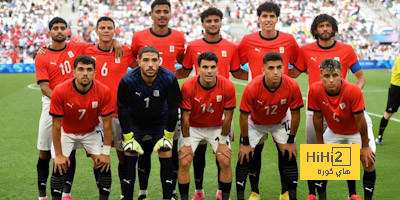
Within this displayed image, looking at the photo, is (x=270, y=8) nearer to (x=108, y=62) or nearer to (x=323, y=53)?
(x=323, y=53)

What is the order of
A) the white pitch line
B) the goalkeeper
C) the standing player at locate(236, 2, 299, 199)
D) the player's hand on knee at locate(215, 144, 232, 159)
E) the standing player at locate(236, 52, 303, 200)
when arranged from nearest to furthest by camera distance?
the goalkeeper, the standing player at locate(236, 52, 303, 200), the player's hand on knee at locate(215, 144, 232, 159), the standing player at locate(236, 2, 299, 199), the white pitch line

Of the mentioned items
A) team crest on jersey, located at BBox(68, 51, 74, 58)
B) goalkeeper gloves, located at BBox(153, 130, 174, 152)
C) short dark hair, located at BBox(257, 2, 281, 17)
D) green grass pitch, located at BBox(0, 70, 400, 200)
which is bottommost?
green grass pitch, located at BBox(0, 70, 400, 200)

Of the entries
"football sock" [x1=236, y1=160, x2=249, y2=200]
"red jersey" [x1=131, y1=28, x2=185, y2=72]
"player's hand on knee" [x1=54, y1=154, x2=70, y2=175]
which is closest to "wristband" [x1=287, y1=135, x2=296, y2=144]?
A: "football sock" [x1=236, y1=160, x2=249, y2=200]

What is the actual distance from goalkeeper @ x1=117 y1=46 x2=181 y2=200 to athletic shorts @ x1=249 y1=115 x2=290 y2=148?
3.71ft

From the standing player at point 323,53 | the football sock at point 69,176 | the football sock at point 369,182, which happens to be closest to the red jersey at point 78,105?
the football sock at point 69,176

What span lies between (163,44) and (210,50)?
668mm

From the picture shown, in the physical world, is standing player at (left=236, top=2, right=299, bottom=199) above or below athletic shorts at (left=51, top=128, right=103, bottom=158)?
above

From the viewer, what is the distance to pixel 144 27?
3888 centimetres

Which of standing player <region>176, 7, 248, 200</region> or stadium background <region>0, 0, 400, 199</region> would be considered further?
stadium background <region>0, 0, 400, 199</region>

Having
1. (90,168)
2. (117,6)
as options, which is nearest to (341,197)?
(90,168)

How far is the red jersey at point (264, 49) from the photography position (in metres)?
7.10

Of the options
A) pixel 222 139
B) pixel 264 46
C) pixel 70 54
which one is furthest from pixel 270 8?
pixel 70 54

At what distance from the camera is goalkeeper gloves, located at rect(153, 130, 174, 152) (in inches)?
243

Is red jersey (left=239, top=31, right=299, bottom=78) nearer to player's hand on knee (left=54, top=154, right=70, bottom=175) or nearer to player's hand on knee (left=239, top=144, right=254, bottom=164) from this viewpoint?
player's hand on knee (left=239, top=144, right=254, bottom=164)
